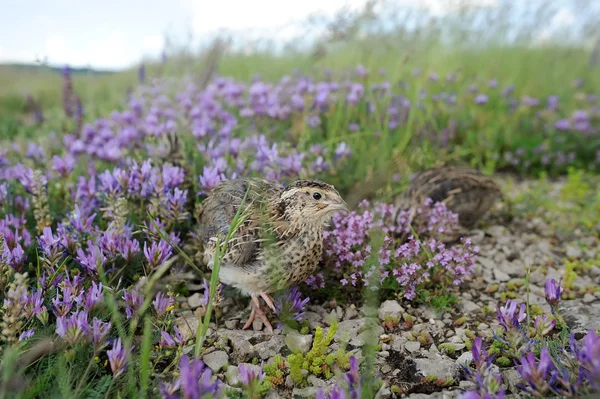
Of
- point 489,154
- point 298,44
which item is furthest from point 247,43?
point 489,154

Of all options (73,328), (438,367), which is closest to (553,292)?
(438,367)

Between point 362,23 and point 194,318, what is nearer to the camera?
point 194,318

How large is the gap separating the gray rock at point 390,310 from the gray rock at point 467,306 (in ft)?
1.60

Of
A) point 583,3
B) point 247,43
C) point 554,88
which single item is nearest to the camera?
point 554,88

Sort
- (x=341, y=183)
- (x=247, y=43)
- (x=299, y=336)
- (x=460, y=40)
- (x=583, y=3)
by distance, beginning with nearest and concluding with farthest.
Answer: (x=299, y=336) < (x=341, y=183) < (x=247, y=43) < (x=460, y=40) < (x=583, y=3)

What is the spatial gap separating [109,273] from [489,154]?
4827 millimetres

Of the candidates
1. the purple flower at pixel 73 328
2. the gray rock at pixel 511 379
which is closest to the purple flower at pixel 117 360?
the purple flower at pixel 73 328

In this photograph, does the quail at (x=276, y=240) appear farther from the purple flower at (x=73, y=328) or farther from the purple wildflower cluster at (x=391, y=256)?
the purple flower at (x=73, y=328)

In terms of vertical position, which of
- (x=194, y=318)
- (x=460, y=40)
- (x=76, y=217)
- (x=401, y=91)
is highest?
(x=460, y=40)

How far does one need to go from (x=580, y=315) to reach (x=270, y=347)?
206cm

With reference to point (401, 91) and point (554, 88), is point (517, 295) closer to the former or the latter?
point (401, 91)

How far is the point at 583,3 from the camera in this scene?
11938 mm

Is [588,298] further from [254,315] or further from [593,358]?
[254,315]

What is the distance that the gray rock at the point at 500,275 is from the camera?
4.05m
